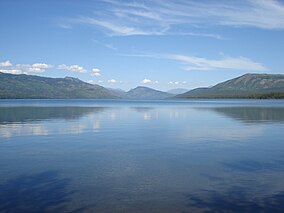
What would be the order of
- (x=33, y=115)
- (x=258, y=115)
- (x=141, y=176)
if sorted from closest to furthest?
(x=141, y=176)
(x=33, y=115)
(x=258, y=115)

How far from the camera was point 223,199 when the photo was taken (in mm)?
13641

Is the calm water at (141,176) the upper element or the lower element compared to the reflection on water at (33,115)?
lower

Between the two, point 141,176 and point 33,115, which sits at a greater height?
point 33,115

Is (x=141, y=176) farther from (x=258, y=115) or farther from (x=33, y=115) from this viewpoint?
(x=258, y=115)

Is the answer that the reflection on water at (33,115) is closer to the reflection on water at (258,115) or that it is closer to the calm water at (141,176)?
the calm water at (141,176)

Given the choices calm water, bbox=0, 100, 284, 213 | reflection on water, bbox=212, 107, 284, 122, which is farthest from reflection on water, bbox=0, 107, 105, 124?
reflection on water, bbox=212, 107, 284, 122

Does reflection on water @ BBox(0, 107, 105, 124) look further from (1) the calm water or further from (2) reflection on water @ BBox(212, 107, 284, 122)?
(2) reflection on water @ BBox(212, 107, 284, 122)

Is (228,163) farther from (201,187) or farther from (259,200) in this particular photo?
(259,200)

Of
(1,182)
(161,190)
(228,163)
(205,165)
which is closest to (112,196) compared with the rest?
(161,190)

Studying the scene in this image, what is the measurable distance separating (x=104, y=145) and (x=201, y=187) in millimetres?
13597

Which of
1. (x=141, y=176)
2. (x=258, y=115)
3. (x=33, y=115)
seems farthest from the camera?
(x=258, y=115)

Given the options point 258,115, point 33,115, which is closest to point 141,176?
point 33,115

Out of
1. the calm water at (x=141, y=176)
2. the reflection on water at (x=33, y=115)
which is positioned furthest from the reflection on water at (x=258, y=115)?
the reflection on water at (x=33, y=115)

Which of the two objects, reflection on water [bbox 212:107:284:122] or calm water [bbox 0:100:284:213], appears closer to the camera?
calm water [bbox 0:100:284:213]
